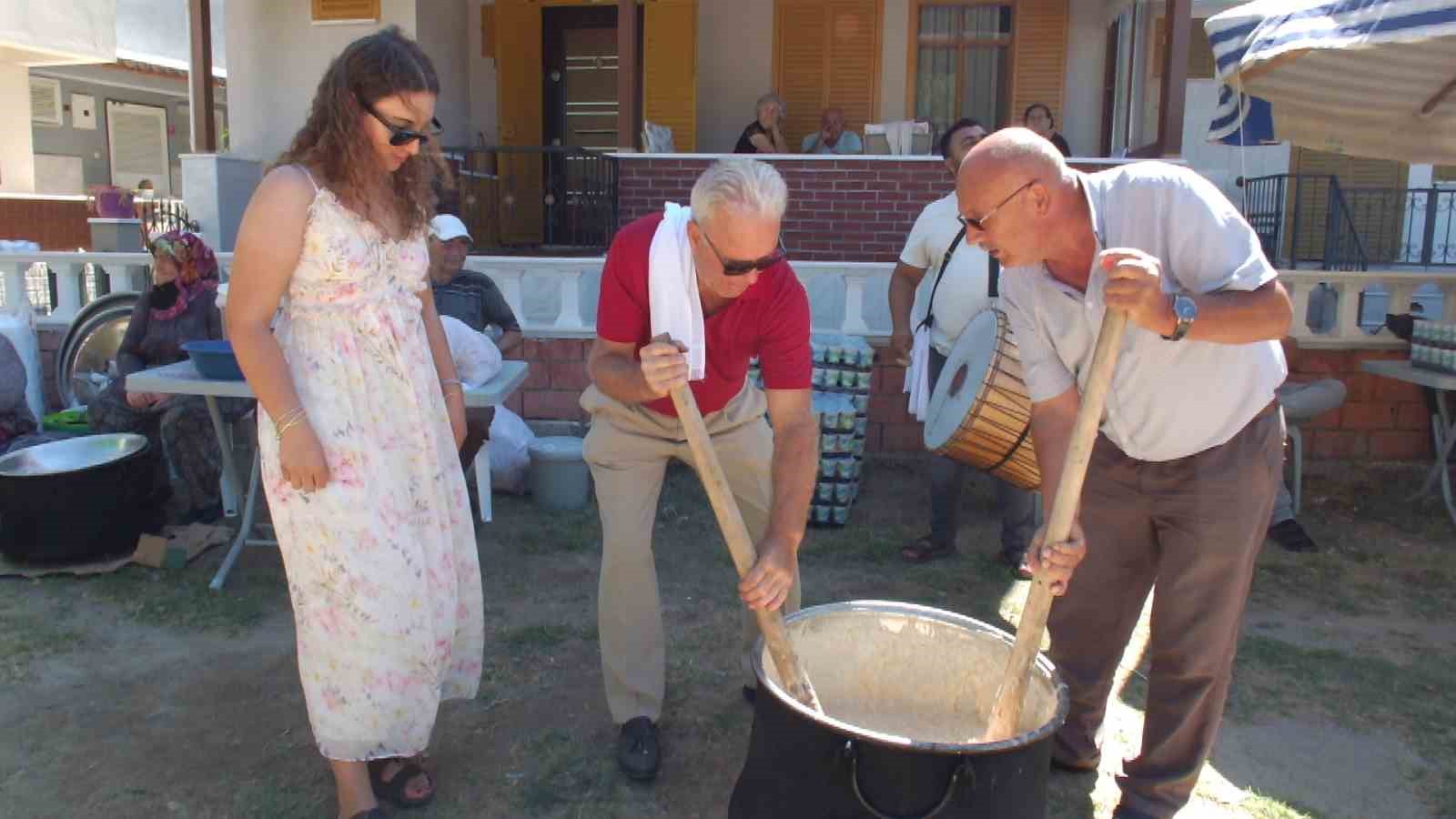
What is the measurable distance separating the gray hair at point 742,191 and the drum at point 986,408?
168cm

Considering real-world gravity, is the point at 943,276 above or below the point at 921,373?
above

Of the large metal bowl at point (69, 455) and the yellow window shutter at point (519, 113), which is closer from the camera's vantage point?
the large metal bowl at point (69, 455)

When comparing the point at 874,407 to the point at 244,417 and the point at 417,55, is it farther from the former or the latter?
the point at 417,55

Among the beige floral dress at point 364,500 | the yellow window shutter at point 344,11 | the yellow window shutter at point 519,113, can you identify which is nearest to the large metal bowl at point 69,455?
the beige floral dress at point 364,500

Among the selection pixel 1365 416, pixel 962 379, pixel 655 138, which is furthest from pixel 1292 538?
pixel 655 138

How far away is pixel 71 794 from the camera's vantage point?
116 inches

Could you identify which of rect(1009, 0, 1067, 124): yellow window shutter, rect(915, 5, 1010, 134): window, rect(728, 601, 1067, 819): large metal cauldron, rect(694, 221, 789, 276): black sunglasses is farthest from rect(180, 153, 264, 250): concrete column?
rect(728, 601, 1067, 819): large metal cauldron

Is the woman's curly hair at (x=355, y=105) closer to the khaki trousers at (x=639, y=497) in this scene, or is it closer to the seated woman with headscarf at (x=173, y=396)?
the khaki trousers at (x=639, y=497)

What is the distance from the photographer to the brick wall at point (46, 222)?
15.3 m

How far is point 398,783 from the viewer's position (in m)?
2.85

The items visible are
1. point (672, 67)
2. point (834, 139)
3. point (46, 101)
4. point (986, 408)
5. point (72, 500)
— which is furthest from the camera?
point (46, 101)

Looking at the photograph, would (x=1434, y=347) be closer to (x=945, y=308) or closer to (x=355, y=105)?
(x=945, y=308)

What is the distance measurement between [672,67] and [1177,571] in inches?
342

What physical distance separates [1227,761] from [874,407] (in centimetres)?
350
